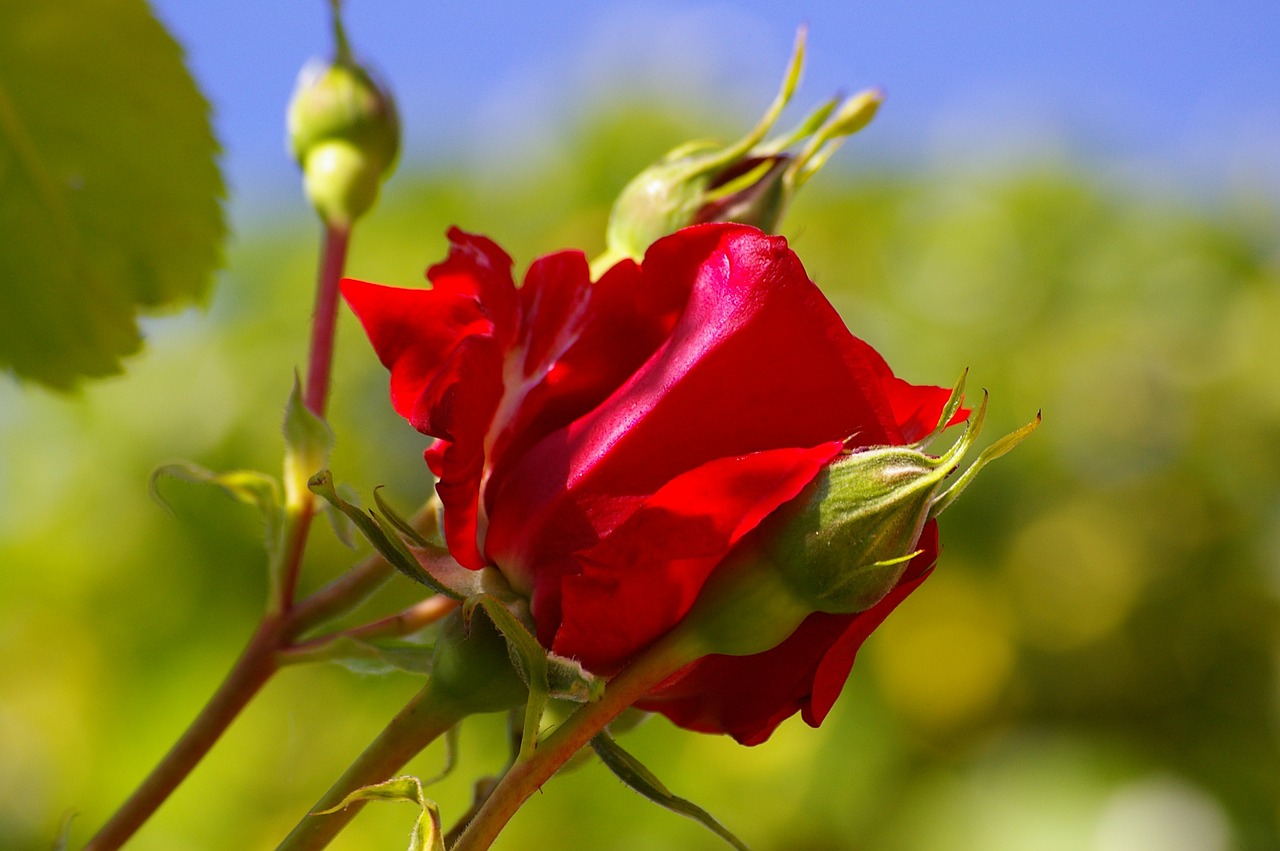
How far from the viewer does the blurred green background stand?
2.94 meters

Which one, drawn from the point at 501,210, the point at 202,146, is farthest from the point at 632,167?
the point at 202,146

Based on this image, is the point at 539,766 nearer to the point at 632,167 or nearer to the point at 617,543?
the point at 617,543

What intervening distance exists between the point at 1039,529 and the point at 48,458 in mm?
2977

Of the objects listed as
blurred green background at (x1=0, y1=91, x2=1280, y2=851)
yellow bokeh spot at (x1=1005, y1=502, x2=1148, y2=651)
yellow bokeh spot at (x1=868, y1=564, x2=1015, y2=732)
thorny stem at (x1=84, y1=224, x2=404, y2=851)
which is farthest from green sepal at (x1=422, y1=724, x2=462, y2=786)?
yellow bokeh spot at (x1=1005, y1=502, x2=1148, y2=651)

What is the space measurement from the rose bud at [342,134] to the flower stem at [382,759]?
0.31m

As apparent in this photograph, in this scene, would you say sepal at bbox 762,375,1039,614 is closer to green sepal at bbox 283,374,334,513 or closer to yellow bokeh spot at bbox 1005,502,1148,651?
green sepal at bbox 283,374,334,513

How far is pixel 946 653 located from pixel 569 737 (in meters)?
3.71

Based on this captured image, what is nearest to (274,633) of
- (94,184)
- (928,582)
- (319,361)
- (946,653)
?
(319,361)

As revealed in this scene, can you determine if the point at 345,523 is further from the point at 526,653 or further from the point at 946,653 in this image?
the point at 946,653

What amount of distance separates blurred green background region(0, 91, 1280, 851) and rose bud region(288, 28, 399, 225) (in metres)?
1.78

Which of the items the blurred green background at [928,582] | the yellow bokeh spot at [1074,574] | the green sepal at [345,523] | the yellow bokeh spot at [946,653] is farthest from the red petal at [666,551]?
the yellow bokeh spot at [1074,574]

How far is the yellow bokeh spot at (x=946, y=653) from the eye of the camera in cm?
371

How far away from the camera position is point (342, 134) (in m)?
0.62

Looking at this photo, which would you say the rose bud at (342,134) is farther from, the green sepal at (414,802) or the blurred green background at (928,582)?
the blurred green background at (928,582)
